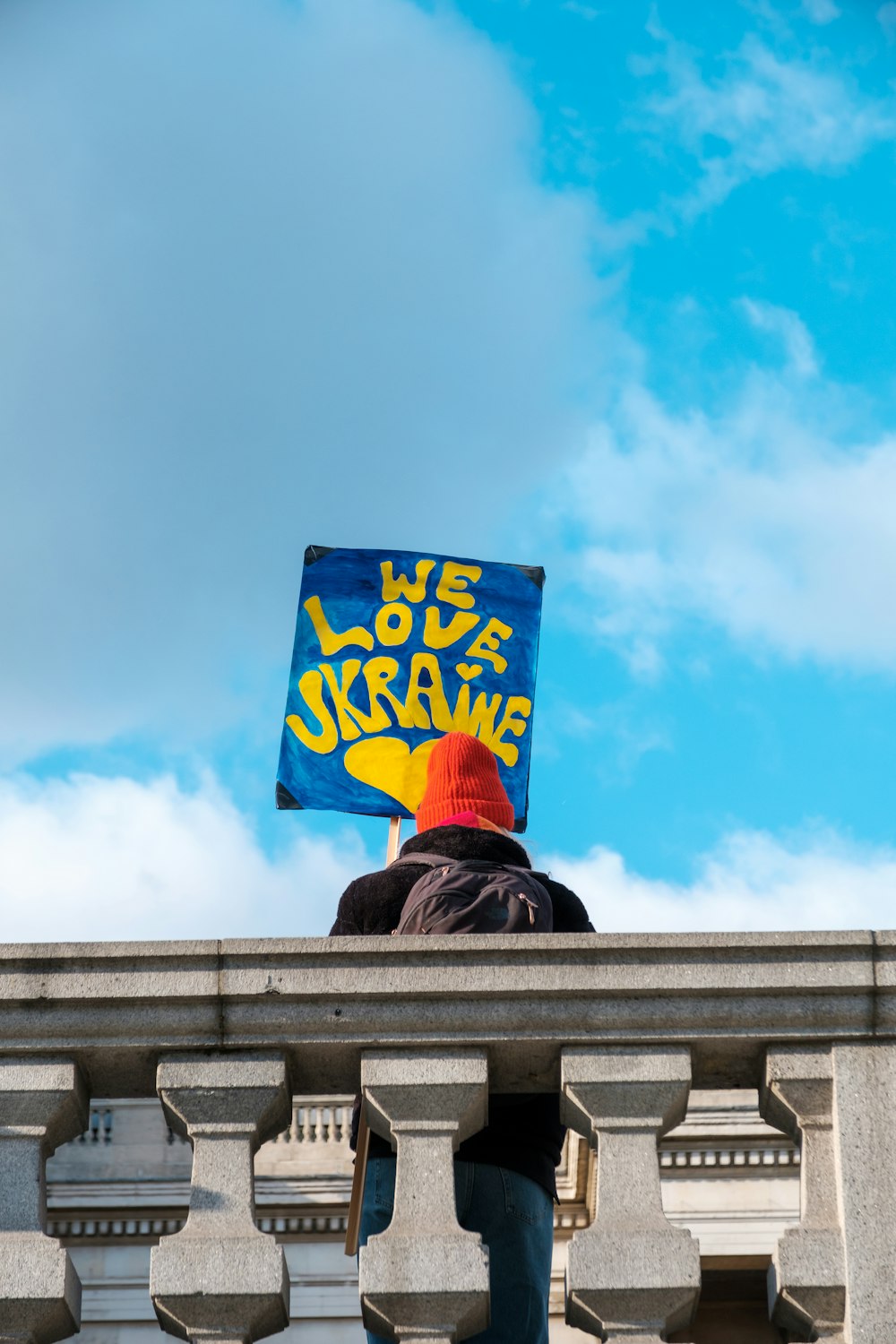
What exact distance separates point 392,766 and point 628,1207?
977cm

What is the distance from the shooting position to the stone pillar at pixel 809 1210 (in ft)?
15.6

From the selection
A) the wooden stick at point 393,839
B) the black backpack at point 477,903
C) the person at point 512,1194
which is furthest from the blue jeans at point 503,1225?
the wooden stick at point 393,839

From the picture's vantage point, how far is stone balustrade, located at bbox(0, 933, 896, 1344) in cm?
482

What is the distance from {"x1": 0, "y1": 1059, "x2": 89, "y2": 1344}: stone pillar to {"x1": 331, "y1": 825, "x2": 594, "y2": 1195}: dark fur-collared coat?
1021 millimetres

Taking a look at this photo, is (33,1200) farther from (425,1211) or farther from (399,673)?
(399,673)

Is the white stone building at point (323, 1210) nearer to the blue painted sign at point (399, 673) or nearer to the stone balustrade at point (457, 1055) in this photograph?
the blue painted sign at point (399, 673)

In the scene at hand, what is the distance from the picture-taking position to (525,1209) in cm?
565

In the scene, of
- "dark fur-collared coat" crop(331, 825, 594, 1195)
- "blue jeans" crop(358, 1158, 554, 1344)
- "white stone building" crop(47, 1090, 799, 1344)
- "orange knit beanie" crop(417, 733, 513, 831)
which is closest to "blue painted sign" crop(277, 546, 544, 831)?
"orange knit beanie" crop(417, 733, 513, 831)

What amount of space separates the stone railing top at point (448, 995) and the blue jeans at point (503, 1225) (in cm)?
61

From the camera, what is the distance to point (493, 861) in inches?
252

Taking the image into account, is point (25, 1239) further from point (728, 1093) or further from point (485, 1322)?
point (728, 1093)

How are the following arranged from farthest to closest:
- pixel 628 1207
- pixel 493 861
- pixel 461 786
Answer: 1. pixel 461 786
2. pixel 493 861
3. pixel 628 1207

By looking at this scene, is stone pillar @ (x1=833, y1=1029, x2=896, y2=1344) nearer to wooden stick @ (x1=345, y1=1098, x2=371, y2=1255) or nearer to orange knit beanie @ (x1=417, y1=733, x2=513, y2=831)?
wooden stick @ (x1=345, y1=1098, x2=371, y2=1255)

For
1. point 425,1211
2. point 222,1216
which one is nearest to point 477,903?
point 425,1211
